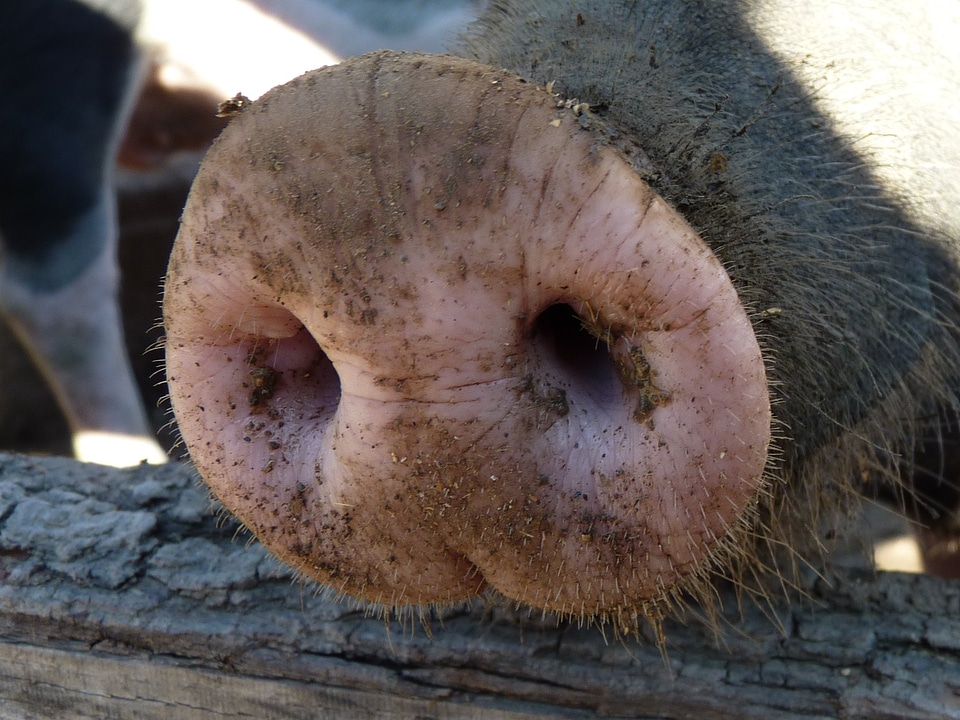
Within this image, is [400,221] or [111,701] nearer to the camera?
[400,221]

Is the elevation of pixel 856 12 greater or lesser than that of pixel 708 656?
greater

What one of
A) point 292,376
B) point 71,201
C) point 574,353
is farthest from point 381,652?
point 71,201

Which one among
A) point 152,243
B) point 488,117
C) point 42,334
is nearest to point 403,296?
point 488,117

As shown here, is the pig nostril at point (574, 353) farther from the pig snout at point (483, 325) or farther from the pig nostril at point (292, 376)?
the pig nostril at point (292, 376)

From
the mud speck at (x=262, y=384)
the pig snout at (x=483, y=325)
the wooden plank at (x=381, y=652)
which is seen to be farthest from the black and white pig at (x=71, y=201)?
the pig snout at (x=483, y=325)

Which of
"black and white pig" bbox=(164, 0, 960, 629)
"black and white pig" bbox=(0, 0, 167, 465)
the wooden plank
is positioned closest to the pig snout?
"black and white pig" bbox=(164, 0, 960, 629)

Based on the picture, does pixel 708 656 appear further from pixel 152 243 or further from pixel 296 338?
pixel 152 243

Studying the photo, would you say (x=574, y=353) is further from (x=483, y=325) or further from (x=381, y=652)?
(x=381, y=652)
